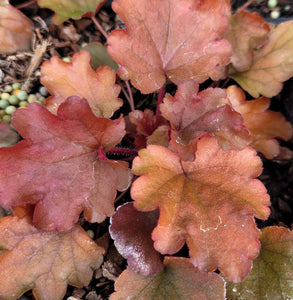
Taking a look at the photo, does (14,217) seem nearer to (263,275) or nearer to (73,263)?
(73,263)

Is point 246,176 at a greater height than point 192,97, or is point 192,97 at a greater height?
point 192,97

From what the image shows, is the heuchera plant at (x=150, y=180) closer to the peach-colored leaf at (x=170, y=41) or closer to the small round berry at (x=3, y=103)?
the peach-colored leaf at (x=170, y=41)

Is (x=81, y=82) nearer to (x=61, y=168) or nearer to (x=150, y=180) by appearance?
(x=61, y=168)

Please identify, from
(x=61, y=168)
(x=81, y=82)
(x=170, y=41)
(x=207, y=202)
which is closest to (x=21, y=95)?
(x=81, y=82)

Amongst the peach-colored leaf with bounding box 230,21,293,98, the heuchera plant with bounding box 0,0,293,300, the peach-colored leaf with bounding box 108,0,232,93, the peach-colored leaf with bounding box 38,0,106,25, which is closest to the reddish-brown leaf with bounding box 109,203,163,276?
the heuchera plant with bounding box 0,0,293,300

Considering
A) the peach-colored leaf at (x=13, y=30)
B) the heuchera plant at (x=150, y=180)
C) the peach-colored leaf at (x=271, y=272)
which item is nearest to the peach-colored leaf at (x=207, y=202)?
the heuchera plant at (x=150, y=180)

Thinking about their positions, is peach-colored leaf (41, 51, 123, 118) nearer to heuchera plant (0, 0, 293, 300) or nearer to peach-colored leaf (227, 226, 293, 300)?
heuchera plant (0, 0, 293, 300)

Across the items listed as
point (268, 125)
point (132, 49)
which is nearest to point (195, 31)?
point (132, 49)
